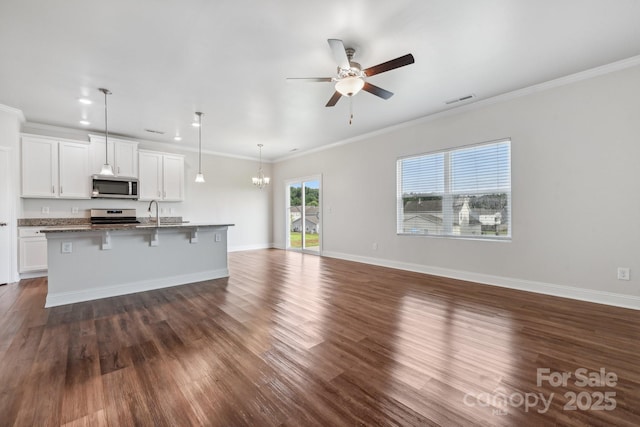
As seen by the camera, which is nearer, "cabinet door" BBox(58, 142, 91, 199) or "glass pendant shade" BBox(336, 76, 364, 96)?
"glass pendant shade" BBox(336, 76, 364, 96)

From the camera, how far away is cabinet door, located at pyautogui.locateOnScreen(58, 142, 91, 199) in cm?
506

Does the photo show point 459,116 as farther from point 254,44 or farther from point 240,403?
point 240,403

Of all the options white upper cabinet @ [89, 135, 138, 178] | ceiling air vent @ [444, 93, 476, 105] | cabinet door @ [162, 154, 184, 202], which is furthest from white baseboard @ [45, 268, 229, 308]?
ceiling air vent @ [444, 93, 476, 105]

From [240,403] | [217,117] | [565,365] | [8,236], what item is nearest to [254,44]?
[217,117]

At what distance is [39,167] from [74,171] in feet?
1.53

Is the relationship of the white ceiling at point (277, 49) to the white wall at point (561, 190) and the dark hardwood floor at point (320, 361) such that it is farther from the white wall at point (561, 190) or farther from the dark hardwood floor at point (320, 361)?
the dark hardwood floor at point (320, 361)

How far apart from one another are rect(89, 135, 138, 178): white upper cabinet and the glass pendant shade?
5.17 meters

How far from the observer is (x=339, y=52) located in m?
2.37

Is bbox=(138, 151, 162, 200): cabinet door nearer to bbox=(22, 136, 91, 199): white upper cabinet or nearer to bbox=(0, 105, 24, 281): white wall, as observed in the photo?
bbox=(22, 136, 91, 199): white upper cabinet

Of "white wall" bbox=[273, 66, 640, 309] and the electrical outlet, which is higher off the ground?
"white wall" bbox=[273, 66, 640, 309]

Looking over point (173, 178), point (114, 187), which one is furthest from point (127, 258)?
point (173, 178)

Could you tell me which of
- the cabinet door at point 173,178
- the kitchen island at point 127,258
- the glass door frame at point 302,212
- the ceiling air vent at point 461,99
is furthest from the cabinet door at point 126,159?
the ceiling air vent at point 461,99

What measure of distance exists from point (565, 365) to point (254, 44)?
3823mm

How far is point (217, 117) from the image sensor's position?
480 cm
